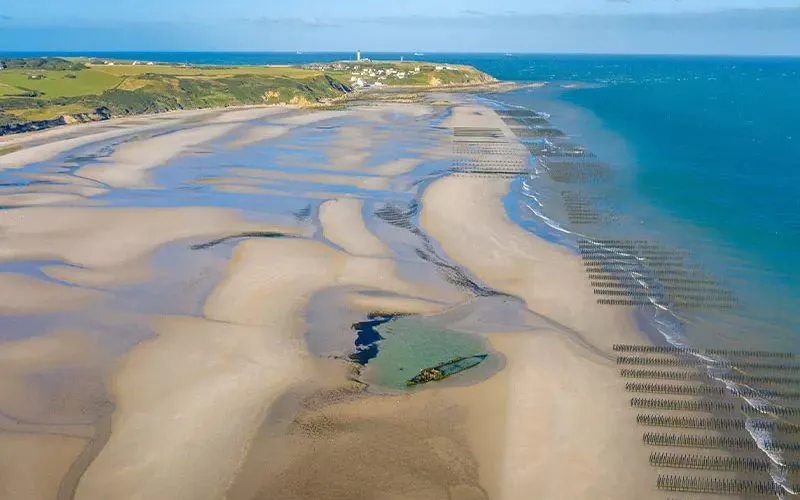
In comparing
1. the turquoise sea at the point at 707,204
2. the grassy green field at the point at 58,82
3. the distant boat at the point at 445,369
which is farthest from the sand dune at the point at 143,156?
the distant boat at the point at 445,369

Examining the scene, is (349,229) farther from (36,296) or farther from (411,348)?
(36,296)

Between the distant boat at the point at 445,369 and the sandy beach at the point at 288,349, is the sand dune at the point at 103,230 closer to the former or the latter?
the sandy beach at the point at 288,349

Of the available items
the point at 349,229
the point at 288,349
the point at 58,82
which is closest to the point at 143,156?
the point at 349,229

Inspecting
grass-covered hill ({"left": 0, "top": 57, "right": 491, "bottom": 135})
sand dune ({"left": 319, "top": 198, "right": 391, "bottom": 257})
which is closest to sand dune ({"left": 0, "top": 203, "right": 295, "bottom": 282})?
sand dune ({"left": 319, "top": 198, "right": 391, "bottom": 257})

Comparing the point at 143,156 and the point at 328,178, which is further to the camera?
the point at 143,156

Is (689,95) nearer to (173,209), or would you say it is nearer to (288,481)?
(173,209)

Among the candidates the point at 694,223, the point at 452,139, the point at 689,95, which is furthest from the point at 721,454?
the point at 689,95
